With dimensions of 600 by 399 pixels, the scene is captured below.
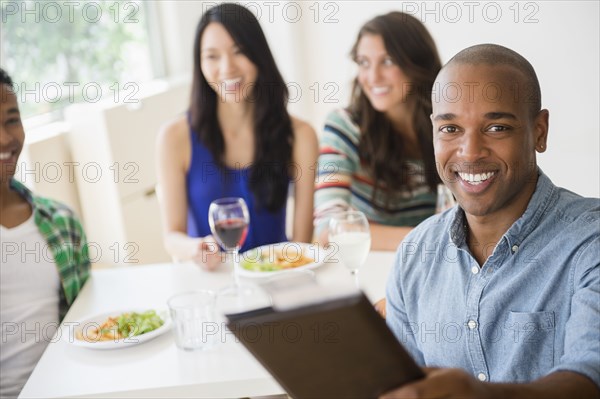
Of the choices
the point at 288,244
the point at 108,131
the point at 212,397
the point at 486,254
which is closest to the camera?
the point at 486,254

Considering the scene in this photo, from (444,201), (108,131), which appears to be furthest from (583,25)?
(108,131)

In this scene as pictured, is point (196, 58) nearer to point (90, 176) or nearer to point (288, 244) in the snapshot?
point (288, 244)

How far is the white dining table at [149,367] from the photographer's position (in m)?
1.33

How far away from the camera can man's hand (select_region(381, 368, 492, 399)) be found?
0.77 m

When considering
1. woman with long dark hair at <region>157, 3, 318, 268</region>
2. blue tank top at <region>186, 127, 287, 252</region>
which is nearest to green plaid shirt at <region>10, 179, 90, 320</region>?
woman with long dark hair at <region>157, 3, 318, 268</region>

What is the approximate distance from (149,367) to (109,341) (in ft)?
0.43

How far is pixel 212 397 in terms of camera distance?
1338 millimetres

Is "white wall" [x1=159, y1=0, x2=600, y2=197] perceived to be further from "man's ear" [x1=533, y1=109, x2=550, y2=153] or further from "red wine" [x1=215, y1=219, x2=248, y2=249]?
"red wine" [x1=215, y1=219, x2=248, y2=249]

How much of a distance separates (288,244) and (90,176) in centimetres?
173

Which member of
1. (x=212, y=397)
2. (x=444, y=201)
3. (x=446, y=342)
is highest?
(x=444, y=201)

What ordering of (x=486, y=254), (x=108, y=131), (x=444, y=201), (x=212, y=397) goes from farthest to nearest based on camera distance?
(x=108, y=131) < (x=444, y=201) < (x=212, y=397) < (x=486, y=254)

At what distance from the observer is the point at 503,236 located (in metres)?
1.12

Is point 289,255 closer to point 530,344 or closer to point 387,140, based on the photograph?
point 387,140

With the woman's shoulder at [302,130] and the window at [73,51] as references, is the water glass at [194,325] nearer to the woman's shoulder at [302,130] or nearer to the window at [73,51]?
the woman's shoulder at [302,130]
